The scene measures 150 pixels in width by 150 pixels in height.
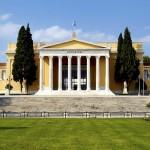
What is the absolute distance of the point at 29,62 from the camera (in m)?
83.8

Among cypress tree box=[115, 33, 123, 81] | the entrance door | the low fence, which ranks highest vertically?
cypress tree box=[115, 33, 123, 81]

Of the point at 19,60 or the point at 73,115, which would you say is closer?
the point at 73,115

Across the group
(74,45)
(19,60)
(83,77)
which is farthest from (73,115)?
(83,77)

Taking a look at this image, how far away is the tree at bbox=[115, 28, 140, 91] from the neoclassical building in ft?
8.15

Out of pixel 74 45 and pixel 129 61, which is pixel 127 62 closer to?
pixel 129 61

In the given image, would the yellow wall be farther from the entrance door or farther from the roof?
the entrance door

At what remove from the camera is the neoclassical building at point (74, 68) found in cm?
8612

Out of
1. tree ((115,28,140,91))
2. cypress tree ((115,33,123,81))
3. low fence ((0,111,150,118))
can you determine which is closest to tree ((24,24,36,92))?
cypress tree ((115,33,123,81))

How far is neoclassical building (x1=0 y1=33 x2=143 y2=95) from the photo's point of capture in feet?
283

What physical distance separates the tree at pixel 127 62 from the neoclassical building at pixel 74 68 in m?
2.48

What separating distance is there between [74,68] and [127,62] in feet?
36.0

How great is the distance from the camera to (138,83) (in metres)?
89.5

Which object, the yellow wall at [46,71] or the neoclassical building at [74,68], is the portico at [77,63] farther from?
the yellow wall at [46,71]

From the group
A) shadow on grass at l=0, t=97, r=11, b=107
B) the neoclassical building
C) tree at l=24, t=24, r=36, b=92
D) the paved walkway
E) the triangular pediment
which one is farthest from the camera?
the triangular pediment
